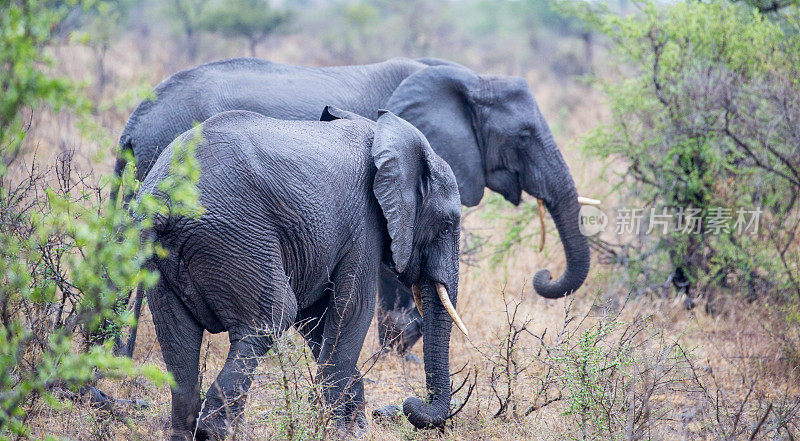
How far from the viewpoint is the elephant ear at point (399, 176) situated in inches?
164

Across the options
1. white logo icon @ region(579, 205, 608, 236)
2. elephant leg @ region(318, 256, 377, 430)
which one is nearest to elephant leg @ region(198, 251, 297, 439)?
elephant leg @ region(318, 256, 377, 430)

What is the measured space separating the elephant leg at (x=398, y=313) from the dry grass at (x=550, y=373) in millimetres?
162

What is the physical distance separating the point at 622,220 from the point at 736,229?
3.51 feet

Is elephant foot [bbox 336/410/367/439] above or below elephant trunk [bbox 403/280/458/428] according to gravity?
below

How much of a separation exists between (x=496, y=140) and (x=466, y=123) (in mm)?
260

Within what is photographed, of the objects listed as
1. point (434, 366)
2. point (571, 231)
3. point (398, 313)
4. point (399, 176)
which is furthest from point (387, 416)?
point (571, 231)

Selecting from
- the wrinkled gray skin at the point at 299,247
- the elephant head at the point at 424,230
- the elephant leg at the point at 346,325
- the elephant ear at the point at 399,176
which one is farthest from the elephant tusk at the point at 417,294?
the elephant leg at the point at 346,325

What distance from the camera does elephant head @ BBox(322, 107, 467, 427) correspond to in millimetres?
4191

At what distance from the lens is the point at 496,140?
626 centimetres

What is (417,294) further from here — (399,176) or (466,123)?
(466,123)

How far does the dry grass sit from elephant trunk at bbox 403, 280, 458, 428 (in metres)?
0.13

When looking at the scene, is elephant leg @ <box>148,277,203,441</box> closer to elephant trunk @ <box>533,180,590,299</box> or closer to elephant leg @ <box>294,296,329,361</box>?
elephant leg @ <box>294,296,329,361</box>

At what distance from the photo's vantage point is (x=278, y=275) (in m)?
3.67

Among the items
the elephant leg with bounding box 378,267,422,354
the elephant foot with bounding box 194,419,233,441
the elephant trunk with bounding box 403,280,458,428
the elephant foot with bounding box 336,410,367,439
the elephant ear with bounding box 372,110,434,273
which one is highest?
the elephant ear with bounding box 372,110,434,273
